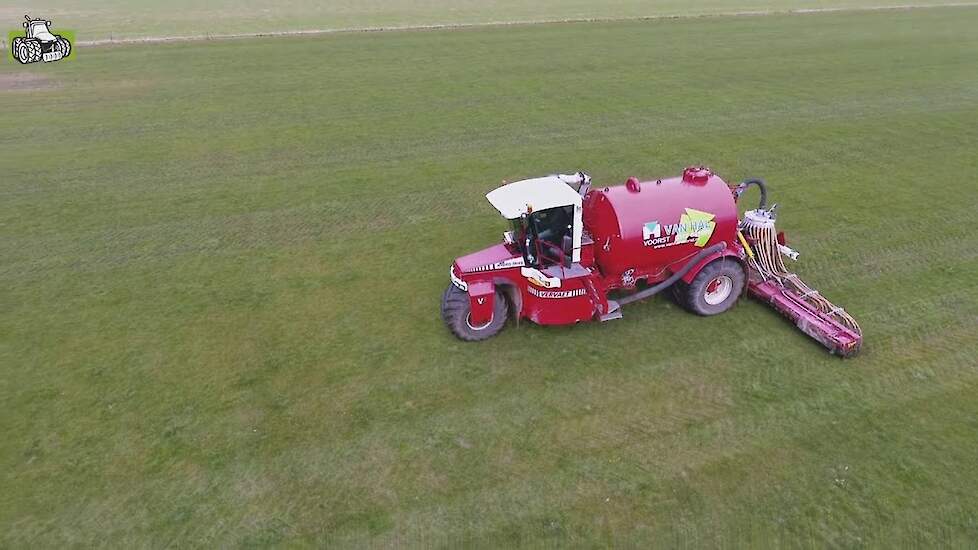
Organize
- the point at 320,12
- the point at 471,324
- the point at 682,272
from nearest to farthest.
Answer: the point at 471,324
the point at 682,272
the point at 320,12

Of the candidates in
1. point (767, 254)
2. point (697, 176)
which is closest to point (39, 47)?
point (697, 176)

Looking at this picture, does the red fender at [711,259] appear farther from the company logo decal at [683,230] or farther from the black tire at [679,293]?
the company logo decal at [683,230]

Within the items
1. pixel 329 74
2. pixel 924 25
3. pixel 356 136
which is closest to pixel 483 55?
pixel 329 74

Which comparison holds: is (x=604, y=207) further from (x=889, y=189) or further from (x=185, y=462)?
(x=889, y=189)

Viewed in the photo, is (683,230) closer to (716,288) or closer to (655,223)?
(655,223)
